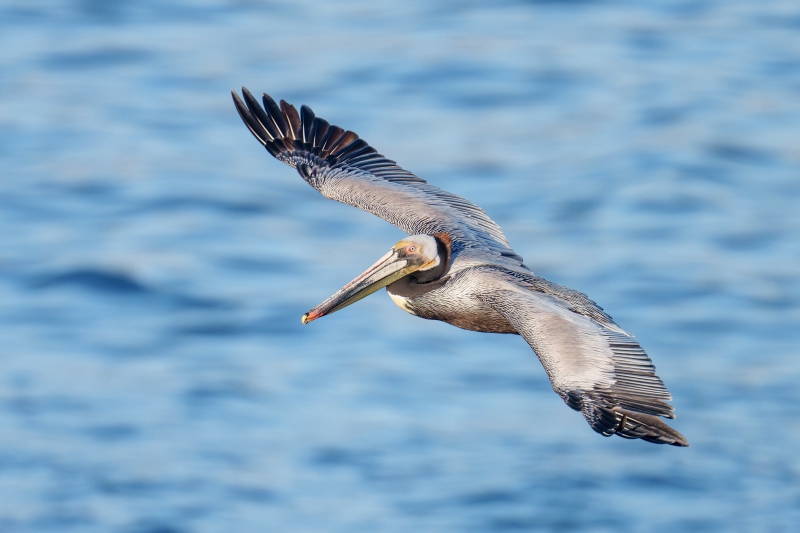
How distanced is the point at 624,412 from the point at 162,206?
26.2 metres

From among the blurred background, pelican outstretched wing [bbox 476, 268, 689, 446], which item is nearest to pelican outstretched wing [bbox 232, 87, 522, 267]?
pelican outstretched wing [bbox 476, 268, 689, 446]

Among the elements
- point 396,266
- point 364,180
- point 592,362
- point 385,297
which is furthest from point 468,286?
point 385,297

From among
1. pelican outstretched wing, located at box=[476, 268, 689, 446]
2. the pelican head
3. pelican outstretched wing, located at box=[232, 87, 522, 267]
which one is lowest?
pelican outstretched wing, located at box=[476, 268, 689, 446]

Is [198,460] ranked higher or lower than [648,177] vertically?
lower

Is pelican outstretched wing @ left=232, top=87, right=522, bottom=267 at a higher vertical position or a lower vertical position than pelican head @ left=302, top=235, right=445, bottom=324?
higher

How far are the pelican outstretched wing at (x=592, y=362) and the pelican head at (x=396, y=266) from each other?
2.63 ft

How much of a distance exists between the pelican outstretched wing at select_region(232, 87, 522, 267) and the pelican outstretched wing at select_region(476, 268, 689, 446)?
1.41 meters

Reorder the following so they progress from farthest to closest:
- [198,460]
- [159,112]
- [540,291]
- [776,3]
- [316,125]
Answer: [776,3]
[159,112]
[198,460]
[316,125]
[540,291]

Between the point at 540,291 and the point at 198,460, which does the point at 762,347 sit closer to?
the point at 198,460

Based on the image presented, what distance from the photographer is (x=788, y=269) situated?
32875 millimetres

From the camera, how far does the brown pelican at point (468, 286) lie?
37.6 feet

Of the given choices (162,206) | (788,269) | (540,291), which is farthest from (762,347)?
(540,291)

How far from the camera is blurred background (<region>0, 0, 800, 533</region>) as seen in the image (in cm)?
3103

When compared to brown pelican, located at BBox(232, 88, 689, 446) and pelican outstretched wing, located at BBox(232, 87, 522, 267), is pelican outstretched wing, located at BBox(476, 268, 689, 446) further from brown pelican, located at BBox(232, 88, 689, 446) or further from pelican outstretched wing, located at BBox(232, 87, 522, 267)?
pelican outstretched wing, located at BBox(232, 87, 522, 267)
